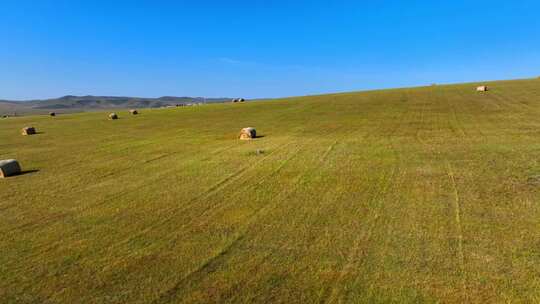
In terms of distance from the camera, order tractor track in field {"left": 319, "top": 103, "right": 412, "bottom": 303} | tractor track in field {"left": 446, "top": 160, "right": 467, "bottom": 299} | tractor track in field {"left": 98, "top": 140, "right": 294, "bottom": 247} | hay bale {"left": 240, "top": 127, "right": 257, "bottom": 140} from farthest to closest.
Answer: hay bale {"left": 240, "top": 127, "right": 257, "bottom": 140}
tractor track in field {"left": 98, "top": 140, "right": 294, "bottom": 247}
tractor track in field {"left": 446, "top": 160, "right": 467, "bottom": 299}
tractor track in field {"left": 319, "top": 103, "right": 412, "bottom": 303}

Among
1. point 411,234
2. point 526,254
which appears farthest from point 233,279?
point 526,254

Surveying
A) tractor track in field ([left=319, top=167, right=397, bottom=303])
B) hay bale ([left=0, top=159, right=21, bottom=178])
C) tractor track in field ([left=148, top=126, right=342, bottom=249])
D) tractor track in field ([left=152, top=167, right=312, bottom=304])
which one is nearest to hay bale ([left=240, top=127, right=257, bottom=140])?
tractor track in field ([left=148, top=126, right=342, bottom=249])

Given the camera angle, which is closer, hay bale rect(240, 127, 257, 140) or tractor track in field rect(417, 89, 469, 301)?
tractor track in field rect(417, 89, 469, 301)

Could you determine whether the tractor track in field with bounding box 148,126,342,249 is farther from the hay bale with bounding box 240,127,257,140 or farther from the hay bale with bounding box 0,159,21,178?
the hay bale with bounding box 0,159,21,178

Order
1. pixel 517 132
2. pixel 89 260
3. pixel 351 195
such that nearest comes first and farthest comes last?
pixel 89 260 → pixel 351 195 → pixel 517 132

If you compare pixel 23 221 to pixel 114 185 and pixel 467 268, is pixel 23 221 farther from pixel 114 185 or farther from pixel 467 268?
pixel 467 268

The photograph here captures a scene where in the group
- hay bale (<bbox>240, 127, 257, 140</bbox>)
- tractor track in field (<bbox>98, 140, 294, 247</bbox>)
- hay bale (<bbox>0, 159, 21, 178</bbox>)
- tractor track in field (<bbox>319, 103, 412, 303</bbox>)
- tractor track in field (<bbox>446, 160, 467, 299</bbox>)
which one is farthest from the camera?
hay bale (<bbox>240, 127, 257, 140</bbox>)

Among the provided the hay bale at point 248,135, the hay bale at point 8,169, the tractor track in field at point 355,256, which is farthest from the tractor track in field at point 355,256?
the hay bale at point 8,169

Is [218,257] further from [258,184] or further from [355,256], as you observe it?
[258,184]

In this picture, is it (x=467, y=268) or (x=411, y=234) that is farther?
(x=411, y=234)
